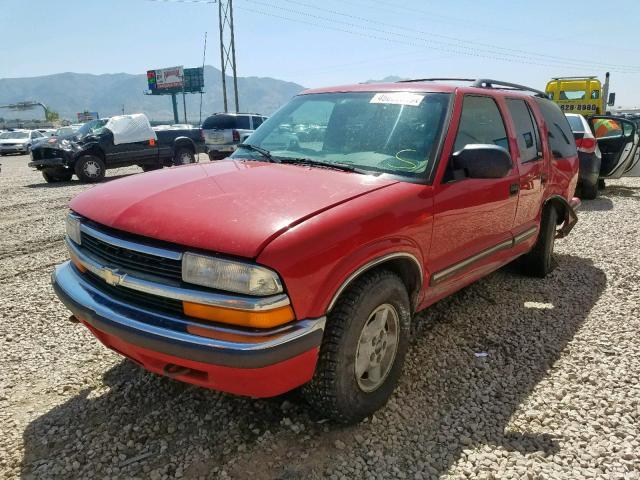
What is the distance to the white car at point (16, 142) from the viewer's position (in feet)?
91.2

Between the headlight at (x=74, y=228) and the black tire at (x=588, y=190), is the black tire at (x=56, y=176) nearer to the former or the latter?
the headlight at (x=74, y=228)

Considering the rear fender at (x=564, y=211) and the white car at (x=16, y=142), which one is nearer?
the rear fender at (x=564, y=211)

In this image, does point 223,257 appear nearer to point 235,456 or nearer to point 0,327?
point 235,456

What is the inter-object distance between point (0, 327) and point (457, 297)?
12.5ft

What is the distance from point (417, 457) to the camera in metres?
2.36

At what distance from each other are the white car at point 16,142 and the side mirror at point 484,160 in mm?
30104

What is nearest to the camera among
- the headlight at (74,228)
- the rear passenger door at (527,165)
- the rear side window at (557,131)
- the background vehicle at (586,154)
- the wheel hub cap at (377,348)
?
the wheel hub cap at (377,348)

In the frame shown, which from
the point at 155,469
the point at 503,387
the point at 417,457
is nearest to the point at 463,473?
the point at 417,457

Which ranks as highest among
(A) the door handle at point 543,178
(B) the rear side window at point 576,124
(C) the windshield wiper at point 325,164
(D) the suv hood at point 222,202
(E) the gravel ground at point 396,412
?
(B) the rear side window at point 576,124

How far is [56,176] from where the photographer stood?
12.9 meters

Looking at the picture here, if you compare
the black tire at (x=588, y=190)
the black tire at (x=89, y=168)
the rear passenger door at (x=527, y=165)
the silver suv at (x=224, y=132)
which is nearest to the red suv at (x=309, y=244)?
the rear passenger door at (x=527, y=165)

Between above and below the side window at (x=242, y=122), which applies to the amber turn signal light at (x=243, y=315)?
below

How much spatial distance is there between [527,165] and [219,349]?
10.0ft

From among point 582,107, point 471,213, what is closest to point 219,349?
point 471,213
